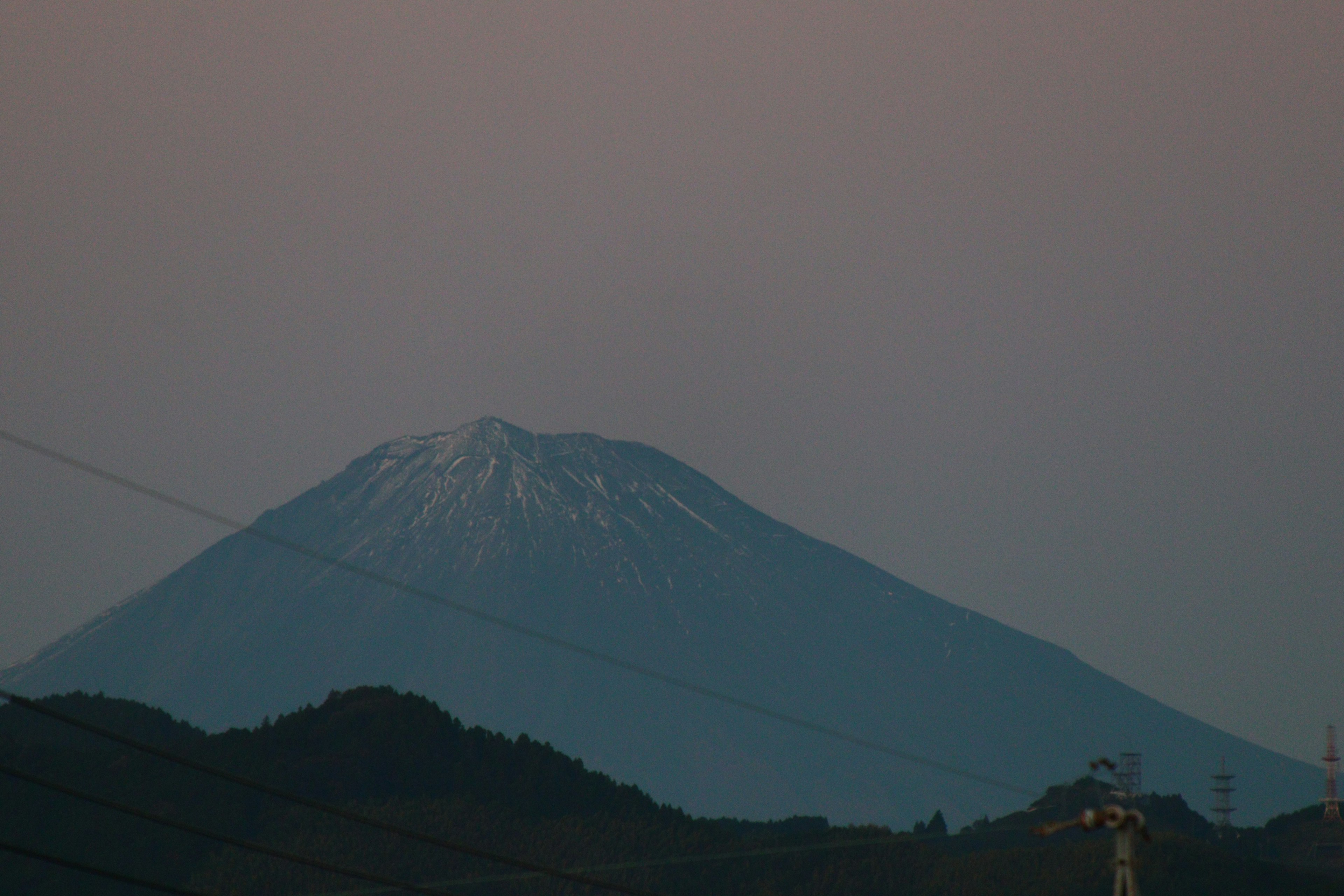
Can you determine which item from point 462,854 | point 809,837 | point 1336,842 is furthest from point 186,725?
point 1336,842

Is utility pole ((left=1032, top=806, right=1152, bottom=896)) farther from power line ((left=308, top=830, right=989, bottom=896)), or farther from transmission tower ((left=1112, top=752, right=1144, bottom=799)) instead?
transmission tower ((left=1112, top=752, right=1144, bottom=799))

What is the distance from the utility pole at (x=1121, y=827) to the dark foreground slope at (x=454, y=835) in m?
67.7

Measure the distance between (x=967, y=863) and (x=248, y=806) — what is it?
4690 centimetres

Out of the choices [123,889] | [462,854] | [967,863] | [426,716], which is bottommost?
[123,889]

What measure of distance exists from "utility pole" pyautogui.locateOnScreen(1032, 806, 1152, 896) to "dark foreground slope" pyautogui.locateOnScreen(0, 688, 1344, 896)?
67720mm

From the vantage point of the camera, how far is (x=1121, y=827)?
9.93m

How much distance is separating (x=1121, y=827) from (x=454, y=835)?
8265 cm

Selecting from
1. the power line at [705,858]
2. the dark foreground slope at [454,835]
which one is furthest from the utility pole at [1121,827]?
the power line at [705,858]

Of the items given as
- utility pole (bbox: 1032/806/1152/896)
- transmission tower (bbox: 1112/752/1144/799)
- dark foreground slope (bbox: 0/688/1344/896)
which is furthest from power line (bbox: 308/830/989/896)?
utility pole (bbox: 1032/806/1152/896)

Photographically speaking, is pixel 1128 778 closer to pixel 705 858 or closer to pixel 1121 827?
pixel 705 858

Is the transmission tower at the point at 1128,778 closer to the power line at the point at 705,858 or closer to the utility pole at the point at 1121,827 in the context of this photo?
the power line at the point at 705,858

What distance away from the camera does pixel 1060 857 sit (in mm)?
77938

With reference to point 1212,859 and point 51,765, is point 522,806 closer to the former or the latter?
point 51,765

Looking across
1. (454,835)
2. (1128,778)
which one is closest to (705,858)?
(454,835)
